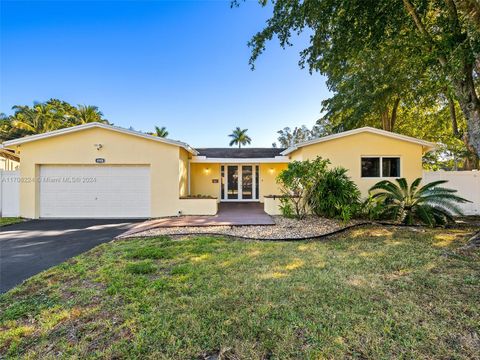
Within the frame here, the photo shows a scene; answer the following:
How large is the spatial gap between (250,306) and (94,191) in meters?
10.1

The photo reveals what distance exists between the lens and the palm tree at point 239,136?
1532 inches

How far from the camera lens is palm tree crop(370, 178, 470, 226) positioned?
782cm

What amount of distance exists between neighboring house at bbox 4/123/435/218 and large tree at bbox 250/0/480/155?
347 centimetres

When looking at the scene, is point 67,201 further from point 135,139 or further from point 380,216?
point 380,216

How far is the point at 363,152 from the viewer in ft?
34.2

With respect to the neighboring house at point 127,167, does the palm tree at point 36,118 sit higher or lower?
higher

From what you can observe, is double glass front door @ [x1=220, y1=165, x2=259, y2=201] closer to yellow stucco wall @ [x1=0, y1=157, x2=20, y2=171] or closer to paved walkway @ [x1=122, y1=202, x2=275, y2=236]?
paved walkway @ [x1=122, y1=202, x2=275, y2=236]

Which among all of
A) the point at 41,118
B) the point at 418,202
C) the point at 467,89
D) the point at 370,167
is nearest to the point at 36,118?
the point at 41,118

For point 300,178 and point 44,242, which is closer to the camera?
point 44,242

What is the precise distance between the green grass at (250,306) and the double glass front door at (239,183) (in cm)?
973

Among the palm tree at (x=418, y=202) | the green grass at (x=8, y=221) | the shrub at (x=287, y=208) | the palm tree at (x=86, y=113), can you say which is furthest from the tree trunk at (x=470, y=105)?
the palm tree at (x=86, y=113)

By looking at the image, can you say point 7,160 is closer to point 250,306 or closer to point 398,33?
point 250,306

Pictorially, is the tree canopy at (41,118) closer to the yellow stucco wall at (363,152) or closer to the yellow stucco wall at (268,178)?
the yellow stucco wall at (268,178)

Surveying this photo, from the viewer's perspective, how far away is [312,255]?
5219 mm
